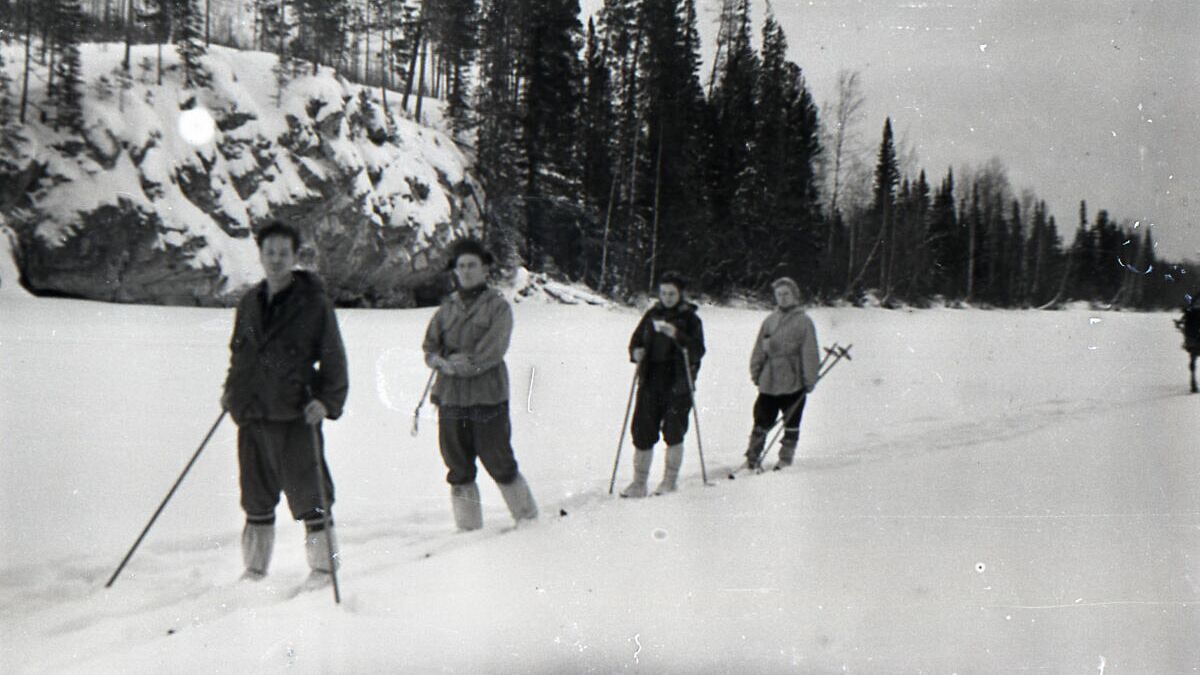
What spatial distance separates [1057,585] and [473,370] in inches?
105

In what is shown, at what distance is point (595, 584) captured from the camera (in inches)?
114

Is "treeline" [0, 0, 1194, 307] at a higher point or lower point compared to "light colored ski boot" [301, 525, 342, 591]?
higher

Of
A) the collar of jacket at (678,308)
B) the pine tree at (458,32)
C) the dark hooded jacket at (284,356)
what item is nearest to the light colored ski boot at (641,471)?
the collar of jacket at (678,308)

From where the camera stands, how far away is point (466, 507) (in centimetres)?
Result: 425

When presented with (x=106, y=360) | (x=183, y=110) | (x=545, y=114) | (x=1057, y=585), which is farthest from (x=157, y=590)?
(x=545, y=114)

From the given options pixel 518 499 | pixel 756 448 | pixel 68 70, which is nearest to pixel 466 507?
pixel 518 499

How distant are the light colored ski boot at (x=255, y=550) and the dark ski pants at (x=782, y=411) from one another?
4157mm

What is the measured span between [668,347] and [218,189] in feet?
29.3

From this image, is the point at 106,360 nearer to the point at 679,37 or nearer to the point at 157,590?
the point at 157,590

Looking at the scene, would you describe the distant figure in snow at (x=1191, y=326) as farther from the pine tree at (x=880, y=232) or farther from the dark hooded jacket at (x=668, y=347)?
the pine tree at (x=880, y=232)

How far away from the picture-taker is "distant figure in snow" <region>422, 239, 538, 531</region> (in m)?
4.04

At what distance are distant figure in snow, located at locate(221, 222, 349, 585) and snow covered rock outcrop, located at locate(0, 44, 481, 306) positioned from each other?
7968mm

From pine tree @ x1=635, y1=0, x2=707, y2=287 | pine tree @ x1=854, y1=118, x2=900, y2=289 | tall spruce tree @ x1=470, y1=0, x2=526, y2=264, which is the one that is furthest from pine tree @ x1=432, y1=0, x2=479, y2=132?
pine tree @ x1=854, y1=118, x2=900, y2=289

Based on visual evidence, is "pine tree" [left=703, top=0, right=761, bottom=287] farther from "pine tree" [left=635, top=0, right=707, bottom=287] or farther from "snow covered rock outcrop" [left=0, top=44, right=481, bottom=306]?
"snow covered rock outcrop" [left=0, top=44, right=481, bottom=306]
